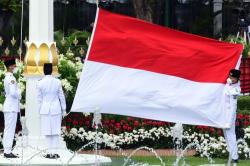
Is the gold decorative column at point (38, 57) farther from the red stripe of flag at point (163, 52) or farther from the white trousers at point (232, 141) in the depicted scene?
the white trousers at point (232, 141)

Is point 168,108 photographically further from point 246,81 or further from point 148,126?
point 246,81

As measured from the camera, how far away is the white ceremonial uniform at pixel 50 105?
1563 cm

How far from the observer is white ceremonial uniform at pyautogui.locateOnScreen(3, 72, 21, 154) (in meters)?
16.0

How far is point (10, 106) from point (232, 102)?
3.56 m

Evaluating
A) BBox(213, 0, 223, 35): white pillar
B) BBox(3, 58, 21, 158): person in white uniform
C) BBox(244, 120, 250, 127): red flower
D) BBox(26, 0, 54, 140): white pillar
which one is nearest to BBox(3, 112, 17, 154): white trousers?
BBox(3, 58, 21, 158): person in white uniform

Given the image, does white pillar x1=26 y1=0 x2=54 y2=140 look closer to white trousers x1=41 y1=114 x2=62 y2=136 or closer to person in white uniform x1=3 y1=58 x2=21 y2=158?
person in white uniform x1=3 y1=58 x2=21 y2=158

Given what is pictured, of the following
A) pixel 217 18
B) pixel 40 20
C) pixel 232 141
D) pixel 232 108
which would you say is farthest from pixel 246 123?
pixel 217 18

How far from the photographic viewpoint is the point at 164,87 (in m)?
13.9

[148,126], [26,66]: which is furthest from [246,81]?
[26,66]

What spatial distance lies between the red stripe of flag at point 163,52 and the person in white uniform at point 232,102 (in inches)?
15.0

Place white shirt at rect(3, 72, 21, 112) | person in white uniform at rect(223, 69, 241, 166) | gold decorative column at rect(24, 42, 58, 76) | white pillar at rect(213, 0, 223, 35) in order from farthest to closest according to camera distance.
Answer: white pillar at rect(213, 0, 223, 35) → gold decorative column at rect(24, 42, 58, 76) → white shirt at rect(3, 72, 21, 112) → person in white uniform at rect(223, 69, 241, 166)

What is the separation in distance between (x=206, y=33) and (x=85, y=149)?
48.0ft

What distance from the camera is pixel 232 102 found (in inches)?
599

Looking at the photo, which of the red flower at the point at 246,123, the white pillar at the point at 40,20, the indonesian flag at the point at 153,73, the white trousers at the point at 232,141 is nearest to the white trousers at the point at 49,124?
the white pillar at the point at 40,20
